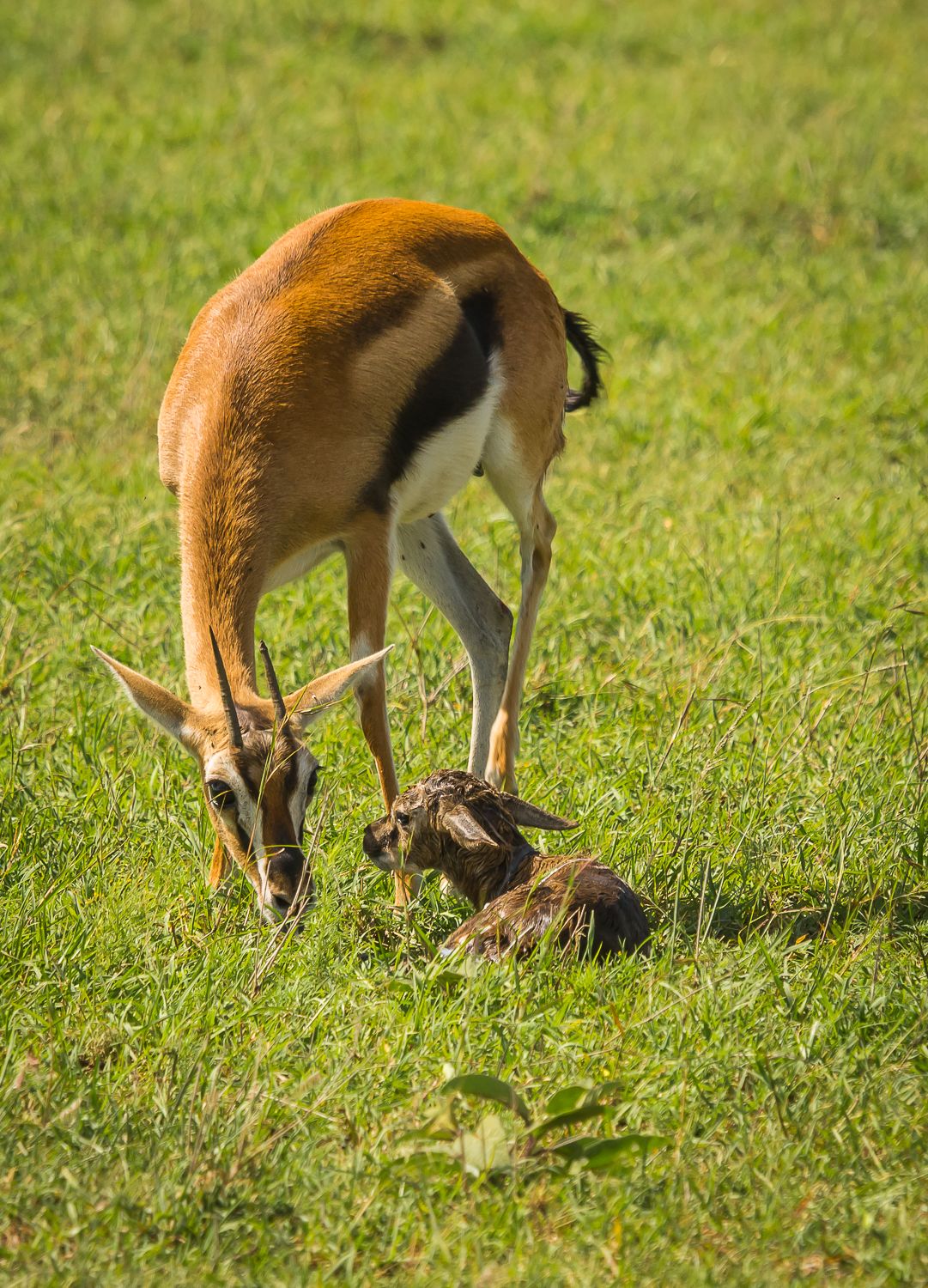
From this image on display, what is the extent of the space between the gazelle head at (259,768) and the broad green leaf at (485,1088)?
78cm

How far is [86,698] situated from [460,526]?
2.34m

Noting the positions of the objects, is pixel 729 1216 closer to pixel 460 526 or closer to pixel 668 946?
pixel 668 946

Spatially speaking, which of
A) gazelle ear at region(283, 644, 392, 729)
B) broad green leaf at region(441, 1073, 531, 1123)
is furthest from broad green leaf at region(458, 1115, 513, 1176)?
gazelle ear at region(283, 644, 392, 729)

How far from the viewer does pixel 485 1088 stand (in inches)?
118

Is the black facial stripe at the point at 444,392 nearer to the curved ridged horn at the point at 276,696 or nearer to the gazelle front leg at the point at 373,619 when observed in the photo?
the gazelle front leg at the point at 373,619

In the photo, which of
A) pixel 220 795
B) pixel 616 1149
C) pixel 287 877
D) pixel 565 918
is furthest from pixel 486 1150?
pixel 220 795

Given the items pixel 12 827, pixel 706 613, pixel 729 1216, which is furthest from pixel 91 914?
pixel 706 613

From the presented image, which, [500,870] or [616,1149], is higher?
[616,1149]

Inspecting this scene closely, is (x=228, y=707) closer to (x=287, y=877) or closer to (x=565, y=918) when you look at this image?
(x=287, y=877)

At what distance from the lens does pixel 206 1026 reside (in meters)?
3.43

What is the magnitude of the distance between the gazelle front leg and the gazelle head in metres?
0.59

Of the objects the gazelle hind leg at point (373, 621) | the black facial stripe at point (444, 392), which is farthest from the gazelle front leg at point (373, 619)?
the black facial stripe at point (444, 392)

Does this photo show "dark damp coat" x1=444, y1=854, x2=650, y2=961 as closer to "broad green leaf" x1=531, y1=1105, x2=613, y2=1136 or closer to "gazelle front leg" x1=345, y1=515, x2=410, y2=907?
"broad green leaf" x1=531, y1=1105, x2=613, y2=1136

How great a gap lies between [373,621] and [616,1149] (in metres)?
2.06
